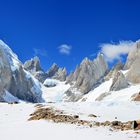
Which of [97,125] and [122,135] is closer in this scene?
[122,135]

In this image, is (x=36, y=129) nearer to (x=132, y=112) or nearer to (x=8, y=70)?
(x=132, y=112)

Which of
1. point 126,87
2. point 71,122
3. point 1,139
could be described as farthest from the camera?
point 126,87

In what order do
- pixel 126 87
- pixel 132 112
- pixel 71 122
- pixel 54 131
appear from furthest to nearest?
1. pixel 126 87
2. pixel 132 112
3. pixel 71 122
4. pixel 54 131

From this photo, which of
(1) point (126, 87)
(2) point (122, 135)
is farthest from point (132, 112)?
(1) point (126, 87)

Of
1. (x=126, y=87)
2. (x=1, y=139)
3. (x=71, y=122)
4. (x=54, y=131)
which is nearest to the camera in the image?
(x=1, y=139)

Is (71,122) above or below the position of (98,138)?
above

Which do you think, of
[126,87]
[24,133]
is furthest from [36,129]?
[126,87]

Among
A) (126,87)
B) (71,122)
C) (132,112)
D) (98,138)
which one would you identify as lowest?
(98,138)

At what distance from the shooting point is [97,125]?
23406mm

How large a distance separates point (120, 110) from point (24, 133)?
15.2m

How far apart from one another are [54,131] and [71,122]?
3246 millimetres

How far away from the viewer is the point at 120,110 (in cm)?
3600

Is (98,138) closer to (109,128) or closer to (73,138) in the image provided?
(73,138)

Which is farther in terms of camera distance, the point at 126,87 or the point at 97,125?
the point at 126,87
